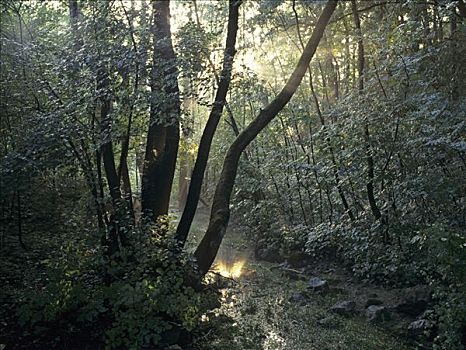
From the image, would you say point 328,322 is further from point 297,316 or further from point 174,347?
point 174,347

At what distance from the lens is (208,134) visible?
Result: 5.64 meters

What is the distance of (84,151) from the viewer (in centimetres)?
517

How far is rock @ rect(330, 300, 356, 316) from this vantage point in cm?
598

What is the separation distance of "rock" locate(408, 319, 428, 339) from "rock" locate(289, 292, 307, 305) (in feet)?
6.00

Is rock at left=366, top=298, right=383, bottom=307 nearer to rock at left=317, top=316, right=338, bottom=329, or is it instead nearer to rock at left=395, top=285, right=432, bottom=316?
rock at left=395, top=285, right=432, bottom=316

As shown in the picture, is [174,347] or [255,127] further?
[255,127]

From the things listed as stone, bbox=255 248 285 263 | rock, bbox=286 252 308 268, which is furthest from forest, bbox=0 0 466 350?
stone, bbox=255 248 285 263

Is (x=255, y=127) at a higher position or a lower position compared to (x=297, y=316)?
higher

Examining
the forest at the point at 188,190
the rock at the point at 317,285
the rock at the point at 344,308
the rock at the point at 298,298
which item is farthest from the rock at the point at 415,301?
the rock at the point at 317,285

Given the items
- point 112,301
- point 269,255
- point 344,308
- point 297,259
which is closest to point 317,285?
point 344,308

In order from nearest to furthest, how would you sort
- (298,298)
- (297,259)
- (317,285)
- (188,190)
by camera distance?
(188,190) → (298,298) → (317,285) → (297,259)

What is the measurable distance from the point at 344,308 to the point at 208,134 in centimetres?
318

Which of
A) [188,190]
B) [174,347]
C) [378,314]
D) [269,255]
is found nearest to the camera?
Result: [174,347]

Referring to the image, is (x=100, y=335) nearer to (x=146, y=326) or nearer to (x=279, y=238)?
(x=146, y=326)
